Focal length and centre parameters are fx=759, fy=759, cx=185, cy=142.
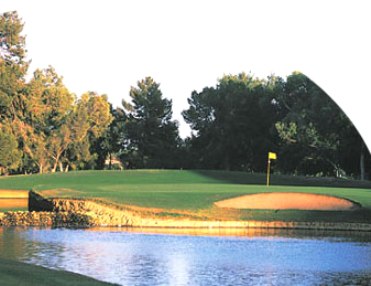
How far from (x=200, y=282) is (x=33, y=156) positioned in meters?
43.0

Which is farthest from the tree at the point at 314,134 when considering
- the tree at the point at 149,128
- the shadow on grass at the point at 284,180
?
the tree at the point at 149,128

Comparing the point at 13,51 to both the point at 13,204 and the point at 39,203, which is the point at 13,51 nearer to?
the point at 13,204

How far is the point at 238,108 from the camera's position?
56.3 metres

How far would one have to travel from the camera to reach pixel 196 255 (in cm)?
1625

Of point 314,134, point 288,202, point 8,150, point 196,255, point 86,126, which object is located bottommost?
point 196,255

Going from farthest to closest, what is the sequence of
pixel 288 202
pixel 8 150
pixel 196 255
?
Result: pixel 8 150, pixel 288 202, pixel 196 255

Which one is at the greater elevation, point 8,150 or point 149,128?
point 149,128

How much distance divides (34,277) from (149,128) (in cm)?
5098

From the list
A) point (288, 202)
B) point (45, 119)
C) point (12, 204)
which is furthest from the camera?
point (45, 119)

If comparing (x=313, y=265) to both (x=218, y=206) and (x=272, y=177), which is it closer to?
(x=218, y=206)

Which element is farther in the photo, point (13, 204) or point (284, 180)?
point (284, 180)

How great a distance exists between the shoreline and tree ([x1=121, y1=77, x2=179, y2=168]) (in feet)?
115

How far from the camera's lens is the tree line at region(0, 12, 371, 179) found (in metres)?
48.8

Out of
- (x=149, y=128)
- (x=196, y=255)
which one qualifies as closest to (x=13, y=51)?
(x=149, y=128)
